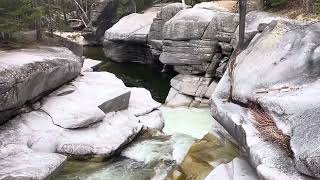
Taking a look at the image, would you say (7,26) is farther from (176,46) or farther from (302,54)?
(302,54)

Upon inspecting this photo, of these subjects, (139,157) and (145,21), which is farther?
(145,21)

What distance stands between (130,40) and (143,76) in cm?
332

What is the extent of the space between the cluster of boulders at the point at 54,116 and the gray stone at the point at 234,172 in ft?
17.2

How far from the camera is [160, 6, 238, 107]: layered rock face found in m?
25.2

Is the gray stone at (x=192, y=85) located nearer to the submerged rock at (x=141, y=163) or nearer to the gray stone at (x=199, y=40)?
the gray stone at (x=199, y=40)

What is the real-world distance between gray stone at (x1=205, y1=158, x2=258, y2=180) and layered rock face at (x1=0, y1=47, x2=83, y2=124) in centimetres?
794

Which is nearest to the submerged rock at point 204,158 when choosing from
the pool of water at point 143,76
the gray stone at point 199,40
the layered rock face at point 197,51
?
the layered rock face at point 197,51

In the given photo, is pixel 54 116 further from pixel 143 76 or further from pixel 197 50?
pixel 143 76

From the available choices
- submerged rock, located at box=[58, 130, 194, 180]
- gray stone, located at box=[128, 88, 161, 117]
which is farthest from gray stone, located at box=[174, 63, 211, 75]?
submerged rock, located at box=[58, 130, 194, 180]

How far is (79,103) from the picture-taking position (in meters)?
17.3

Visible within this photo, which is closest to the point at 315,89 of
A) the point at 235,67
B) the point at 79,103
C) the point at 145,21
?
the point at 235,67

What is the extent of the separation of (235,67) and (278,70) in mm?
2225

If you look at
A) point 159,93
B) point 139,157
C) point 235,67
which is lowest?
point 159,93

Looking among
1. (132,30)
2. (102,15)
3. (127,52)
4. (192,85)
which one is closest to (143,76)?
(132,30)
